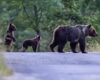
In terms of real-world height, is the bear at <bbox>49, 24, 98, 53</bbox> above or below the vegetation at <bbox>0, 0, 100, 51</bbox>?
above

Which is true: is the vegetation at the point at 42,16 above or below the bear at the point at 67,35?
below

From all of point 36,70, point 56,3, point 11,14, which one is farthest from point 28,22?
point 36,70

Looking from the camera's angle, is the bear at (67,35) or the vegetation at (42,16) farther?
the vegetation at (42,16)

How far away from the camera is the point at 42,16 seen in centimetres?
3141

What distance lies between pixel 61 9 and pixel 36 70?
22523mm

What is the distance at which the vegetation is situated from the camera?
29.5m

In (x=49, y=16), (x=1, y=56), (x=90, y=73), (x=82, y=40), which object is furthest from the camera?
(x=49, y=16)

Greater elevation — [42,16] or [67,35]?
[67,35]

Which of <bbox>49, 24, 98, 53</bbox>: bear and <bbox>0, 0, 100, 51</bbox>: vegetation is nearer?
<bbox>49, 24, 98, 53</bbox>: bear

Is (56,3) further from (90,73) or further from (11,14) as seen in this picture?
(90,73)

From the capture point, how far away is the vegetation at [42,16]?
29531 millimetres

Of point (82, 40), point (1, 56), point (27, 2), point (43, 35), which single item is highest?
point (1, 56)

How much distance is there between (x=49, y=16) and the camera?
30875mm

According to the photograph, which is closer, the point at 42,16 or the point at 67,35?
the point at 67,35
